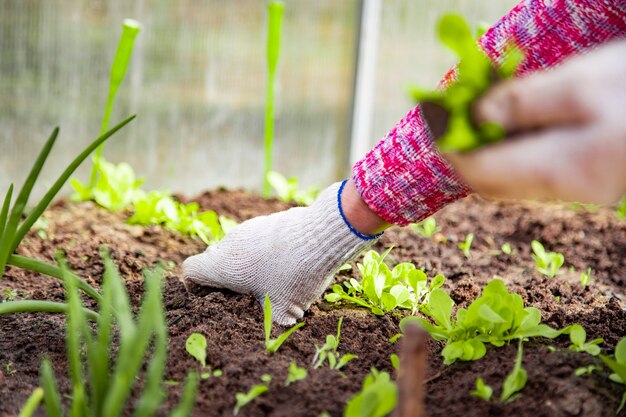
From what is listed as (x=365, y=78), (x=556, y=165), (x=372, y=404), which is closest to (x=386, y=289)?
(x=372, y=404)

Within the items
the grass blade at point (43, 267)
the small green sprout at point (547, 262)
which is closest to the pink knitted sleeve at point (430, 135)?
the grass blade at point (43, 267)

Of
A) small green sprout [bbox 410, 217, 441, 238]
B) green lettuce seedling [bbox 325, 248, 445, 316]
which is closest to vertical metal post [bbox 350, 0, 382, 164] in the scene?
small green sprout [bbox 410, 217, 441, 238]

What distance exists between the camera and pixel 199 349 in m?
1.07

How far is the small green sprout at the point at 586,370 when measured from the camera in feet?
3.28

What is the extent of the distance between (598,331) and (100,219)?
1.24 metres

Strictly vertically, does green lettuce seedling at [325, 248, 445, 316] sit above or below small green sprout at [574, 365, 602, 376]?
below

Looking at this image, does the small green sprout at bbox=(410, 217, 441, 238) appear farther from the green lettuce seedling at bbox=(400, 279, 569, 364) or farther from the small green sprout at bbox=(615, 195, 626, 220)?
the green lettuce seedling at bbox=(400, 279, 569, 364)

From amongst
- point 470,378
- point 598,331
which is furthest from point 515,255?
point 470,378

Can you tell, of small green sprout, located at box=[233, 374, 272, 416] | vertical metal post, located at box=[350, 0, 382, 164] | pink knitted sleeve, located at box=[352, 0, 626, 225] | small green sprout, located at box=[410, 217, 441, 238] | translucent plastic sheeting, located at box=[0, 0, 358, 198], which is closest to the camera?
small green sprout, located at box=[233, 374, 272, 416]

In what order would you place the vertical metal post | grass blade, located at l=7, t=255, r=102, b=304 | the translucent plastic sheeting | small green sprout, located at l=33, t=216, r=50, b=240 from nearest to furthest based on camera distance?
grass blade, located at l=7, t=255, r=102, b=304, small green sprout, located at l=33, t=216, r=50, b=240, the translucent plastic sheeting, the vertical metal post

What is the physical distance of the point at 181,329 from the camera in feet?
4.00

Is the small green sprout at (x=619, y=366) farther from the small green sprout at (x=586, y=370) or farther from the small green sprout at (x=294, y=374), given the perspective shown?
the small green sprout at (x=294, y=374)

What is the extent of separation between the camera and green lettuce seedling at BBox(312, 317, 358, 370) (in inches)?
42.4

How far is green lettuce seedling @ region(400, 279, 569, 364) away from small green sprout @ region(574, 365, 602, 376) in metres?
0.08
